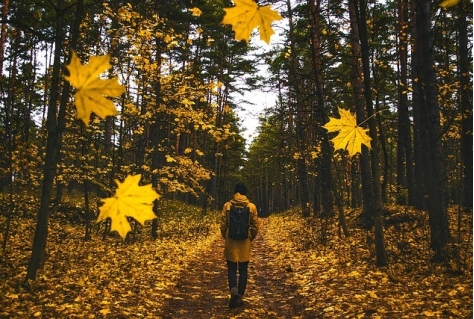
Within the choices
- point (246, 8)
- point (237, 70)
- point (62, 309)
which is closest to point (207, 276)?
point (62, 309)

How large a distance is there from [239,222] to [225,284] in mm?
2174

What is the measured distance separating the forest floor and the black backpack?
114 cm

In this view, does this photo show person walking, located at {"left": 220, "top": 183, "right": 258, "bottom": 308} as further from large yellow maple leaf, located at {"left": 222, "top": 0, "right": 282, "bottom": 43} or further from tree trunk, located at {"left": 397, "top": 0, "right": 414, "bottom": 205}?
tree trunk, located at {"left": 397, "top": 0, "right": 414, "bottom": 205}

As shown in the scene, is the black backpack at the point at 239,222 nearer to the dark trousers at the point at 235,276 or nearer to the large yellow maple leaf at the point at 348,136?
the dark trousers at the point at 235,276

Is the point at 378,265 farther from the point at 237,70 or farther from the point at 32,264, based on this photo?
the point at 237,70

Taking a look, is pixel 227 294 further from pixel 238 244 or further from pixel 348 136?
pixel 348 136

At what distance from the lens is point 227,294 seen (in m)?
6.09

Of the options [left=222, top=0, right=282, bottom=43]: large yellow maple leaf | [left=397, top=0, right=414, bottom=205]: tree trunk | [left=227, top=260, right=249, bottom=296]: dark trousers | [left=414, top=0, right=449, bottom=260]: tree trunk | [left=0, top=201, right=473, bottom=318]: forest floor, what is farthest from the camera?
[left=397, top=0, right=414, bottom=205]: tree trunk

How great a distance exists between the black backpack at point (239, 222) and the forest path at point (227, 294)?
1.14 metres

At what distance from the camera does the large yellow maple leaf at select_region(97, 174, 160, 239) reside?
4.13 feet

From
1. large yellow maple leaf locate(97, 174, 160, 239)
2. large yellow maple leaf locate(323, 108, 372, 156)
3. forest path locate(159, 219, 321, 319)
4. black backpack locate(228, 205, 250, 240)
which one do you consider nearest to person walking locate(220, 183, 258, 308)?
black backpack locate(228, 205, 250, 240)

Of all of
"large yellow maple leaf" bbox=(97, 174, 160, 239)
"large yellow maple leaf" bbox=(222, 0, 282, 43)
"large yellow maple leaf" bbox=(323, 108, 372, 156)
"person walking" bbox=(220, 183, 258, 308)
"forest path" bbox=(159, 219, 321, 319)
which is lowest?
"forest path" bbox=(159, 219, 321, 319)

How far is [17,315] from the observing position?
13.7 feet

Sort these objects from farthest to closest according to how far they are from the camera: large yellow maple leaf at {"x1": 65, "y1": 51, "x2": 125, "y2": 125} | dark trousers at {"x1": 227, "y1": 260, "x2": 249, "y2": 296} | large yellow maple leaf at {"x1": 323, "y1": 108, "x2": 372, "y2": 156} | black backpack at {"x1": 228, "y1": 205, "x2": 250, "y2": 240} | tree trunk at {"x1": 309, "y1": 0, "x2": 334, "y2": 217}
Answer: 1. tree trunk at {"x1": 309, "y1": 0, "x2": 334, "y2": 217}
2. dark trousers at {"x1": 227, "y1": 260, "x2": 249, "y2": 296}
3. black backpack at {"x1": 228, "y1": 205, "x2": 250, "y2": 240}
4. large yellow maple leaf at {"x1": 323, "y1": 108, "x2": 372, "y2": 156}
5. large yellow maple leaf at {"x1": 65, "y1": 51, "x2": 125, "y2": 125}
